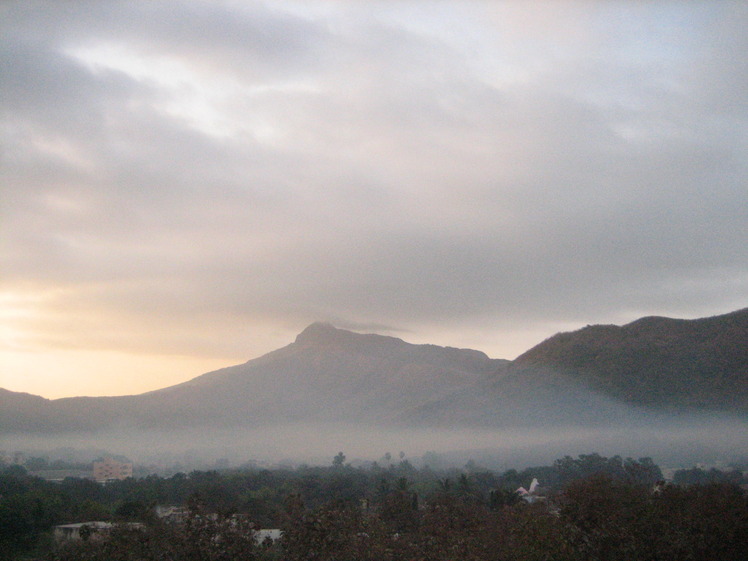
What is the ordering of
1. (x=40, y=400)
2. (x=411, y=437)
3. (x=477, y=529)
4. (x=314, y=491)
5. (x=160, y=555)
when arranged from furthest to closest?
(x=40, y=400), (x=411, y=437), (x=314, y=491), (x=477, y=529), (x=160, y=555)

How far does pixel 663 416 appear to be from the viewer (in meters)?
99.8

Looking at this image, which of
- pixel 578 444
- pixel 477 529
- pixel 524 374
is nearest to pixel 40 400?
pixel 524 374

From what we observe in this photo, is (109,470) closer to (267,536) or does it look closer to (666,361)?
(666,361)

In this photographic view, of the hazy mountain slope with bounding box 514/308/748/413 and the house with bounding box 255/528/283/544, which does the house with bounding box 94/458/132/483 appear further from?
the house with bounding box 255/528/283/544

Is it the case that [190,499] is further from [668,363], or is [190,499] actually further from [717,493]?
[668,363]

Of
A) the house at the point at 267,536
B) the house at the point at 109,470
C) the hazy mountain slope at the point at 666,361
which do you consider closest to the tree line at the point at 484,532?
the house at the point at 267,536

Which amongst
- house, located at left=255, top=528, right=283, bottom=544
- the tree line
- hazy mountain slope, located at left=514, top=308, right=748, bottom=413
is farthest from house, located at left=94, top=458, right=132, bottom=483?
the tree line

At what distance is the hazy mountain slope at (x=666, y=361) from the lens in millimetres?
92688

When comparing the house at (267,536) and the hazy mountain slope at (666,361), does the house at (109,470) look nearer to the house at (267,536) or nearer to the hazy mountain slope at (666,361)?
Answer: the hazy mountain slope at (666,361)

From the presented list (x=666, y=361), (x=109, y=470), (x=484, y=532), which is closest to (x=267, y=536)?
(x=484, y=532)

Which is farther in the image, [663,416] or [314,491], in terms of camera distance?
[663,416]

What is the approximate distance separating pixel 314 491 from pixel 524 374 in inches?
2664

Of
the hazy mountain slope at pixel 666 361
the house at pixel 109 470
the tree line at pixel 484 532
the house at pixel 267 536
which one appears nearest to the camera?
the tree line at pixel 484 532

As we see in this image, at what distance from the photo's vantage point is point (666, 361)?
100000 millimetres
